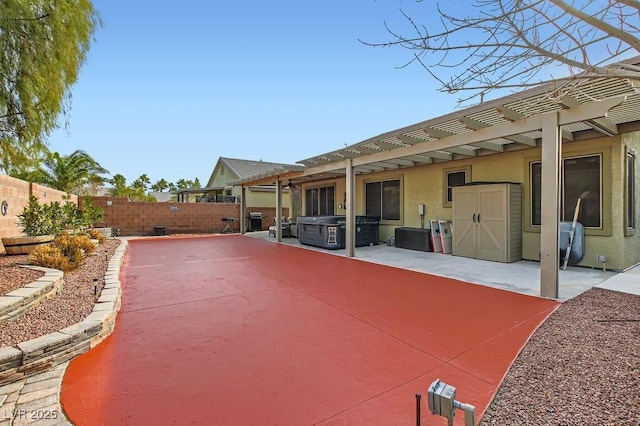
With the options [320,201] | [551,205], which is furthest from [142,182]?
[551,205]

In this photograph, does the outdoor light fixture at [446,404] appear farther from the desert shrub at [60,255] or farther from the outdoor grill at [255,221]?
the outdoor grill at [255,221]

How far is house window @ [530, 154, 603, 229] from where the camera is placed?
245 inches

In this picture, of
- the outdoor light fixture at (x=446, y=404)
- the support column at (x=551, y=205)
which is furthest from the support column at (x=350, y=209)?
the outdoor light fixture at (x=446, y=404)

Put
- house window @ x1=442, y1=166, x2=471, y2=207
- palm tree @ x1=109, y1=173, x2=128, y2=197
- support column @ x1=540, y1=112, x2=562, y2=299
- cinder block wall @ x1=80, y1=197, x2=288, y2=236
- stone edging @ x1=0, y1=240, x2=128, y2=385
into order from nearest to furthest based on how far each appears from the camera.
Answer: stone edging @ x1=0, y1=240, x2=128, y2=385
support column @ x1=540, y1=112, x2=562, y2=299
house window @ x1=442, y1=166, x2=471, y2=207
cinder block wall @ x1=80, y1=197, x2=288, y2=236
palm tree @ x1=109, y1=173, x2=128, y2=197

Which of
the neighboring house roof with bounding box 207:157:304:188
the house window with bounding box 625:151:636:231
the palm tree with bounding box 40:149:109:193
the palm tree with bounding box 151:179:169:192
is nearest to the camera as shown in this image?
the house window with bounding box 625:151:636:231

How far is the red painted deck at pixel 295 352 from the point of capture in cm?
200

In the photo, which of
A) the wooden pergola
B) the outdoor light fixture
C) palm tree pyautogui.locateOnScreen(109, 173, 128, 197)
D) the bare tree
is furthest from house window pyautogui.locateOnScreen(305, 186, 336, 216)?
palm tree pyautogui.locateOnScreen(109, 173, 128, 197)

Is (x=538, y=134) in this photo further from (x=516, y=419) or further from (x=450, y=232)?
(x=516, y=419)

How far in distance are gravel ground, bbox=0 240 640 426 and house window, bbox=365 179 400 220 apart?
666cm

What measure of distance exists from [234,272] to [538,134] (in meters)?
7.27

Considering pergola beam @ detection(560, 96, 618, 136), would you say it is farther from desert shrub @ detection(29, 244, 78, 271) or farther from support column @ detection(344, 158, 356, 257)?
desert shrub @ detection(29, 244, 78, 271)

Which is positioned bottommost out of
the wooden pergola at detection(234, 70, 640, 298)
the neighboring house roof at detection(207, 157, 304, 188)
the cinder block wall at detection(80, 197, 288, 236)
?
the cinder block wall at detection(80, 197, 288, 236)

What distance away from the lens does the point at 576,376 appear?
228 cm

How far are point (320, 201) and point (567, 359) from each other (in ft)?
39.8
